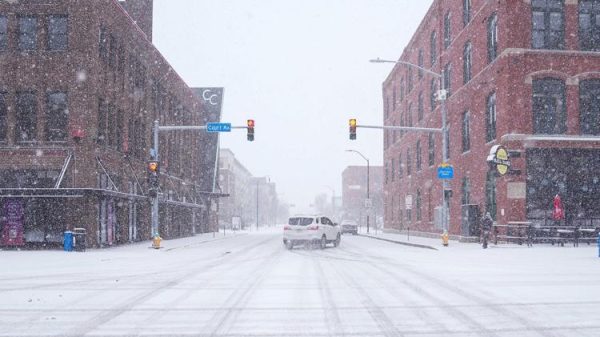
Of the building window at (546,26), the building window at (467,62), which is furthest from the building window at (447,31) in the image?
the building window at (546,26)

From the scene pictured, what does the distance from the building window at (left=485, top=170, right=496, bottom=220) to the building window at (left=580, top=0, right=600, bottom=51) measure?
7.79 m

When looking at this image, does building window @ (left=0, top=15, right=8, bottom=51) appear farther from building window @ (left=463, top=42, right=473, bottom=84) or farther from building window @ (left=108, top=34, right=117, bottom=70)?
building window @ (left=463, top=42, right=473, bottom=84)

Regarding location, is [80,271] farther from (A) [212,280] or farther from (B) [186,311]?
(B) [186,311]

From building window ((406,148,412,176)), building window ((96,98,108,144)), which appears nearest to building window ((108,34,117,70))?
building window ((96,98,108,144))

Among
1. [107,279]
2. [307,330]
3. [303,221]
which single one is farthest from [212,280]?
[303,221]

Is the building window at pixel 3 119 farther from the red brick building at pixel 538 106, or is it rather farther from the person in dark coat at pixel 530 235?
the person in dark coat at pixel 530 235

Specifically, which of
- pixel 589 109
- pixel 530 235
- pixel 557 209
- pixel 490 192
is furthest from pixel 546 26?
pixel 530 235

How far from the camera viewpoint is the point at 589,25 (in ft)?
96.5

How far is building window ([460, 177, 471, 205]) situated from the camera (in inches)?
1367

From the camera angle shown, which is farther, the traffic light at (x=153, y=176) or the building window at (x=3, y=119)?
the building window at (x=3, y=119)

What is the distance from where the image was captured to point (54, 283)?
1309 cm

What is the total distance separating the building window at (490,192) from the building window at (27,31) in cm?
2329

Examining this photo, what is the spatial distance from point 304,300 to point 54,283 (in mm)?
A: 6187

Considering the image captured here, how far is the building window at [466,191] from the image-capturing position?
34.7 metres
